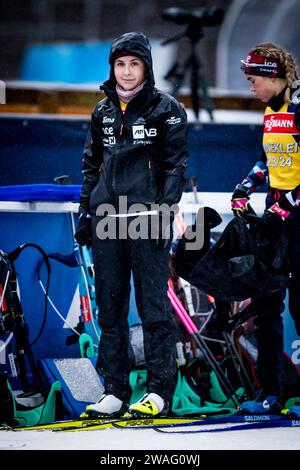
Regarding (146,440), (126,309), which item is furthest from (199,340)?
(146,440)

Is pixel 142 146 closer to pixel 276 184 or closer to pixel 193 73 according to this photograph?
pixel 276 184

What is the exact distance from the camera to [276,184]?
403cm

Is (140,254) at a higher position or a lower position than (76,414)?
higher

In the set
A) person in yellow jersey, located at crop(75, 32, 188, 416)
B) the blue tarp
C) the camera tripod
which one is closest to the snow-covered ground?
person in yellow jersey, located at crop(75, 32, 188, 416)

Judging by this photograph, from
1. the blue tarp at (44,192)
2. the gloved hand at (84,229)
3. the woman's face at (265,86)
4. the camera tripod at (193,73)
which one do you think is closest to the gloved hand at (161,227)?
the gloved hand at (84,229)

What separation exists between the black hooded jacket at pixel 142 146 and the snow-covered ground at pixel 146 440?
3.20 feet

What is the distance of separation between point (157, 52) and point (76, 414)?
5.10 m

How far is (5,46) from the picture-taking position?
9055 mm

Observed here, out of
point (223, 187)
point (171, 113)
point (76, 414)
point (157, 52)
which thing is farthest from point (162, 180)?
point (157, 52)

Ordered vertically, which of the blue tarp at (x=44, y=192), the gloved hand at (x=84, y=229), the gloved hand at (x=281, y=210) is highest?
the blue tarp at (x=44, y=192)

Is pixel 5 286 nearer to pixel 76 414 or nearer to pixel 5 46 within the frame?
pixel 76 414

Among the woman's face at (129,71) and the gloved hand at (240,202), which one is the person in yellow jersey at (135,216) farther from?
the gloved hand at (240,202)

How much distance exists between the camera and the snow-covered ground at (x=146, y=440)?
10.1 feet

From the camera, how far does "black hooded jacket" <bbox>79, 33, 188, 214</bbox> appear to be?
384cm
